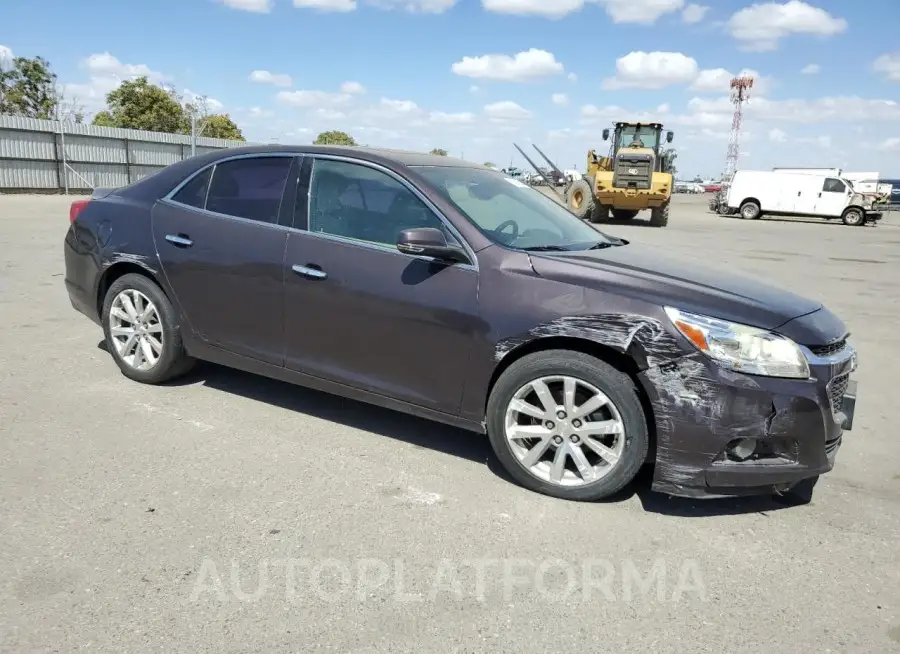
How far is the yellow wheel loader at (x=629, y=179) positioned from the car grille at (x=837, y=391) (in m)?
19.5

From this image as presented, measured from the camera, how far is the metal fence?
26578 mm

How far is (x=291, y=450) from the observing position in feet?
12.6

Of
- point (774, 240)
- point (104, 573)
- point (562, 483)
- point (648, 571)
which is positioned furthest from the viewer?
point (774, 240)

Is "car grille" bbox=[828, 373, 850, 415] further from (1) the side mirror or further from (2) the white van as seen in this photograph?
(2) the white van

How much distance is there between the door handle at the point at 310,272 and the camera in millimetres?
3820

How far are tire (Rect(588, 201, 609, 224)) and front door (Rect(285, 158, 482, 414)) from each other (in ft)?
70.4

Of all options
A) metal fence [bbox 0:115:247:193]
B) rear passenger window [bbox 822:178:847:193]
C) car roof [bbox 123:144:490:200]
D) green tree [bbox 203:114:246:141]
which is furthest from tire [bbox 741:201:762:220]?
green tree [bbox 203:114:246:141]

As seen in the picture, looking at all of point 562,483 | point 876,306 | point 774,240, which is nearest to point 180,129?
point 774,240

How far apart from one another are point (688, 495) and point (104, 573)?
2408 millimetres

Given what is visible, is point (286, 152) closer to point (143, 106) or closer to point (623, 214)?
point (623, 214)

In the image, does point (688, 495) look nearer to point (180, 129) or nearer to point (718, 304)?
point (718, 304)

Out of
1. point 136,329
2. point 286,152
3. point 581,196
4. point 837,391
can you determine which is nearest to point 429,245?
point 286,152
